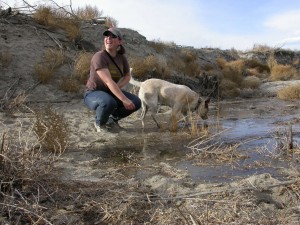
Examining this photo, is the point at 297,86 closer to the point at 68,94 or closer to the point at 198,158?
the point at 68,94

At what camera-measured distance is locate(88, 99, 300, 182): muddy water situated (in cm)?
435

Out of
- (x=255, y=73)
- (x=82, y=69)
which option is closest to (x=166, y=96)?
(x=82, y=69)

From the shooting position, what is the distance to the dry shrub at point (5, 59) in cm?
1012

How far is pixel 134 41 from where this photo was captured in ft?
50.4

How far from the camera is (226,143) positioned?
5.94 m

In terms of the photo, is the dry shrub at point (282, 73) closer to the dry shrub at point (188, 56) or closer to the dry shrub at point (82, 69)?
the dry shrub at point (188, 56)

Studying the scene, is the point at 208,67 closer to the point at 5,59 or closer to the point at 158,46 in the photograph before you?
the point at 158,46

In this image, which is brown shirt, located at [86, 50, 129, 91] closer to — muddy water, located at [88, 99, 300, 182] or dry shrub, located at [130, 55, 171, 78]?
muddy water, located at [88, 99, 300, 182]

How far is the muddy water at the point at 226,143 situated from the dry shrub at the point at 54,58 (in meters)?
4.63

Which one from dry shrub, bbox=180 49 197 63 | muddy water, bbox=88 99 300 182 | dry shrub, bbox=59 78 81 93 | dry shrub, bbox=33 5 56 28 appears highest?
dry shrub, bbox=33 5 56 28

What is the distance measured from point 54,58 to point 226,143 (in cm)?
663

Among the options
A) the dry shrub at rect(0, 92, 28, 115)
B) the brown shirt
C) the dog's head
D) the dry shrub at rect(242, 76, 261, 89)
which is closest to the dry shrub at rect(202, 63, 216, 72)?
the dry shrub at rect(242, 76, 261, 89)

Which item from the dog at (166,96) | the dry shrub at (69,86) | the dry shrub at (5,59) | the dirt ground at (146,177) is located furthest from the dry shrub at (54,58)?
the dog at (166,96)

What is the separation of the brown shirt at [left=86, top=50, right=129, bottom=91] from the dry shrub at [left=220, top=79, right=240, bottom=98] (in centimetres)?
755
